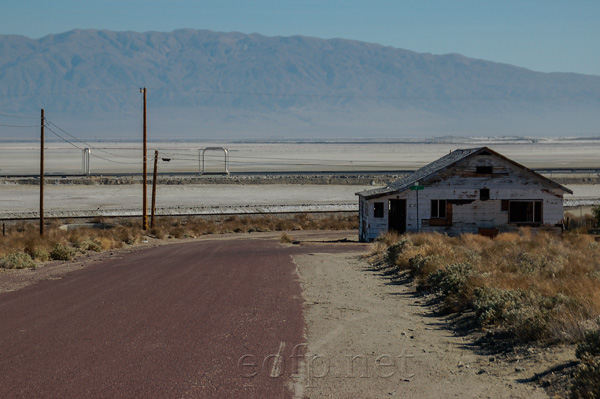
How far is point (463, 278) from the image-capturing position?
14.3 metres

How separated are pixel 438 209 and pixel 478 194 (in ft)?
6.25

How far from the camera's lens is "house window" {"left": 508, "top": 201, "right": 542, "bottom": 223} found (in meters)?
34.7

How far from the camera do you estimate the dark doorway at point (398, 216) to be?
117 feet

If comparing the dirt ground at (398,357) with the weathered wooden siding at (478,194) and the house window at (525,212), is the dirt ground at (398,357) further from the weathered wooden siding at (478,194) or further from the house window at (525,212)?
the house window at (525,212)

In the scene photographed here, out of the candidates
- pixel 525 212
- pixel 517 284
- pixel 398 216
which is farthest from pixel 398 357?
pixel 398 216

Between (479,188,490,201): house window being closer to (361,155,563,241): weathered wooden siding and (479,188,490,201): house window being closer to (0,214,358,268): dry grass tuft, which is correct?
(361,155,563,241): weathered wooden siding

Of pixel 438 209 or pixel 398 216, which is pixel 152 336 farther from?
pixel 398 216

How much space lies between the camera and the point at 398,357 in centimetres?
994

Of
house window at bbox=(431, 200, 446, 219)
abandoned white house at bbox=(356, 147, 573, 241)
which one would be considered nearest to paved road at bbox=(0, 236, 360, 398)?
abandoned white house at bbox=(356, 147, 573, 241)

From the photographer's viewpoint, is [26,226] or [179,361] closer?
[179,361]

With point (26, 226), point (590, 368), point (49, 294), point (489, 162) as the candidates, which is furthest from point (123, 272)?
point (26, 226)

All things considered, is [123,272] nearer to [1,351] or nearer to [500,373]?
[1,351]

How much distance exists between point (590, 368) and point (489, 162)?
2802 cm

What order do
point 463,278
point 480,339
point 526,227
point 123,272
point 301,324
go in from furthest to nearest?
point 526,227
point 123,272
point 463,278
point 301,324
point 480,339
